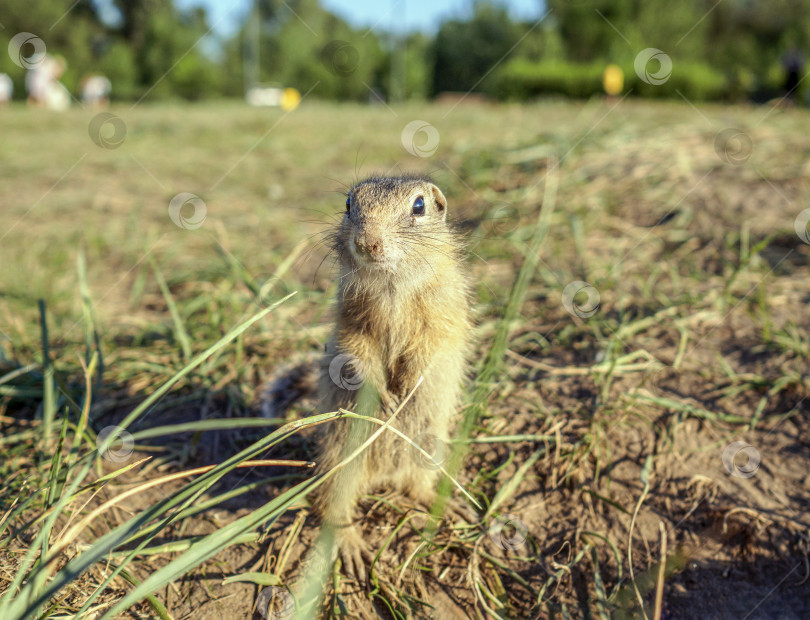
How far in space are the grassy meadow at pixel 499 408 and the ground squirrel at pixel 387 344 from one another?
0.17 m

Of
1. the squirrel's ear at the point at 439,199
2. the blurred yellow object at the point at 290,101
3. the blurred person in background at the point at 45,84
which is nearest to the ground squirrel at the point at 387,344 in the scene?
the squirrel's ear at the point at 439,199

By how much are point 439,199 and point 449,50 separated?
3311cm

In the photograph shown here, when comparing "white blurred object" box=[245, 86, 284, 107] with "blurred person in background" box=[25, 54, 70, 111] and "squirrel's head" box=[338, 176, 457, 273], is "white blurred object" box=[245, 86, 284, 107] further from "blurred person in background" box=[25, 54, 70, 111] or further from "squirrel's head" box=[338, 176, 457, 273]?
"squirrel's head" box=[338, 176, 457, 273]

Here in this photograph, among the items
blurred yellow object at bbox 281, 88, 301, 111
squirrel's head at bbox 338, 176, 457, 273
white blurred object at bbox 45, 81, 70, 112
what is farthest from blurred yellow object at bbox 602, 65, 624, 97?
squirrel's head at bbox 338, 176, 457, 273

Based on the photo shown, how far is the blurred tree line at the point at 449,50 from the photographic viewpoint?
24.6 meters

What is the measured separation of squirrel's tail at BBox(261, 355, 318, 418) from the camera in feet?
A: 9.43

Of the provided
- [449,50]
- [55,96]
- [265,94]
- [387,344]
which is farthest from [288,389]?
[265,94]

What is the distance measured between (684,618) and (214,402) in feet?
7.67

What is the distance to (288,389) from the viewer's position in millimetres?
2904

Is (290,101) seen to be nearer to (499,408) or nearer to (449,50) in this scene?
(449,50)

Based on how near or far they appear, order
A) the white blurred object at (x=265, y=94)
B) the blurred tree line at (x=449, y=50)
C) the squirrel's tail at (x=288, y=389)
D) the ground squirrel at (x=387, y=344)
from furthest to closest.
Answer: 1. the white blurred object at (x=265, y=94)
2. the blurred tree line at (x=449, y=50)
3. the squirrel's tail at (x=288, y=389)
4. the ground squirrel at (x=387, y=344)

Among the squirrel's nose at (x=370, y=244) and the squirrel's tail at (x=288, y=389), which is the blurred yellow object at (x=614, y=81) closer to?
the squirrel's tail at (x=288, y=389)

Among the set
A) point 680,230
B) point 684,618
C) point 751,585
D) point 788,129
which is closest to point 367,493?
point 684,618

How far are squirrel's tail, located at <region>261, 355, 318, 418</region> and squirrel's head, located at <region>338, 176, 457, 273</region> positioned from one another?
0.84 meters
